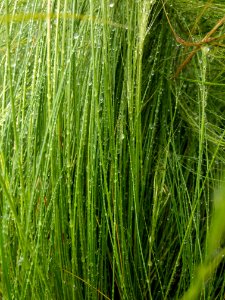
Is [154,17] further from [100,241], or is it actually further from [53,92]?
[100,241]

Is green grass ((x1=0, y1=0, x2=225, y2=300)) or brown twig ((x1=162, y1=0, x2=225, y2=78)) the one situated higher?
brown twig ((x1=162, y1=0, x2=225, y2=78))

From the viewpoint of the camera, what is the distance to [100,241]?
0.85m

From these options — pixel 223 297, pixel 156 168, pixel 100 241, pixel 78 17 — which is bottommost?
pixel 223 297

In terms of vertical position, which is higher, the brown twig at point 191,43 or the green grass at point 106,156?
the brown twig at point 191,43

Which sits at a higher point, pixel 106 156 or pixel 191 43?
pixel 191 43

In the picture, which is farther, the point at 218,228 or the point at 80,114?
the point at 80,114

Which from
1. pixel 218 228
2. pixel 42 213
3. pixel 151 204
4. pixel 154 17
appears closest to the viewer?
pixel 218 228

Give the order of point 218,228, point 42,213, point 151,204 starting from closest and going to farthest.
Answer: point 218,228, point 42,213, point 151,204

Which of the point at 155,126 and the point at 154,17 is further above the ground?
the point at 154,17

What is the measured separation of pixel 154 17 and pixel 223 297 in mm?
615

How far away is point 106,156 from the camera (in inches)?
33.3

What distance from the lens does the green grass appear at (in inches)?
31.1

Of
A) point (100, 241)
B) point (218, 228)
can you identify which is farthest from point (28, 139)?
point (218, 228)

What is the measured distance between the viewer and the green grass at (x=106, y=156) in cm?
79
